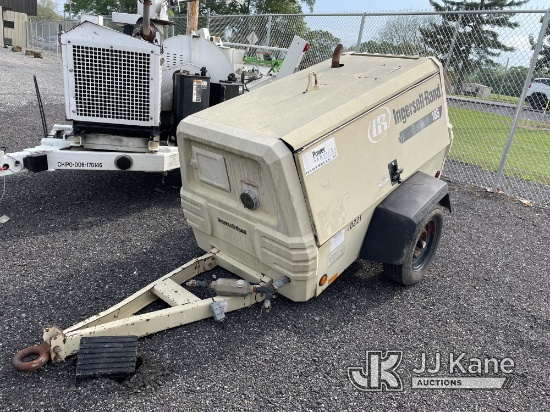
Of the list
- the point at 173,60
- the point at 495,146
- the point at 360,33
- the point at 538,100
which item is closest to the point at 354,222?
the point at 173,60

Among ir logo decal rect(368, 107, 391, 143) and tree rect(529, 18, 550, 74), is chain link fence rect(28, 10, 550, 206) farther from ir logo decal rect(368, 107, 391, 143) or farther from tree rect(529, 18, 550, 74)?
ir logo decal rect(368, 107, 391, 143)

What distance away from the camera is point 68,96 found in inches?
156

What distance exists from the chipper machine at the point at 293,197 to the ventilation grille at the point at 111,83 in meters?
1.20

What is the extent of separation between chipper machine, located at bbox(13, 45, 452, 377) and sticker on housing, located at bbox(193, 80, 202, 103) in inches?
44.9

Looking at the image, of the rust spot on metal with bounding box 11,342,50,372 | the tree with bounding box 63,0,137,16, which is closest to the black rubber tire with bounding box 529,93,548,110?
the rust spot on metal with bounding box 11,342,50,372

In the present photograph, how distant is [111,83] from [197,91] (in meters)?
0.89

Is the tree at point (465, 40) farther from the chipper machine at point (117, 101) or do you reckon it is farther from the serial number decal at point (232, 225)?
the serial number decal at point (232, 225)

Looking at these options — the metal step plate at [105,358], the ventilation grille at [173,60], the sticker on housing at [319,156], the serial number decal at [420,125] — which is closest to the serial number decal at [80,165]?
the ventilation grille at [173,60]

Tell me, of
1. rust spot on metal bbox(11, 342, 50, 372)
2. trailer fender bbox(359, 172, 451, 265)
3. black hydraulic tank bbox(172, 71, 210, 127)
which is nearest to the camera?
rust spot on metal bbox(11, 342, 50, 372)

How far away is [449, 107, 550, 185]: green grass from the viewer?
758 cm

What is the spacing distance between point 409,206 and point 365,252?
48cm

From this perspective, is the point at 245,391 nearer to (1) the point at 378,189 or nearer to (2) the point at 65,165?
(1) the point at 378,189

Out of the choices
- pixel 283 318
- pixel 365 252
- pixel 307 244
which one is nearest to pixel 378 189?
pixel 365 252

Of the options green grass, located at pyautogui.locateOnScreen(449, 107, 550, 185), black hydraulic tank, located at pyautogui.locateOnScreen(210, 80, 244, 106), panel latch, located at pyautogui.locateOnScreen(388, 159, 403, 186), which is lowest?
green grass, located at pyautogui.locateOnScreen(449, 107, 550, 185)
